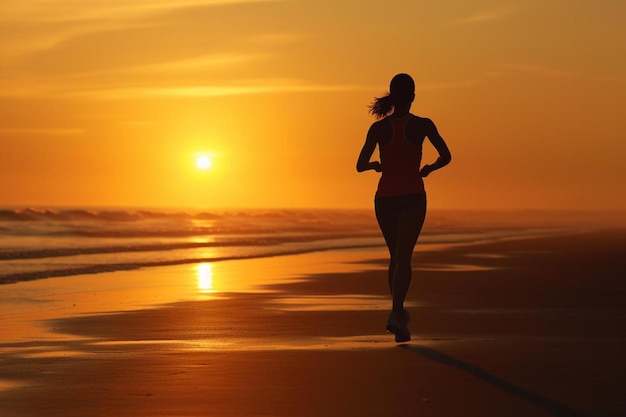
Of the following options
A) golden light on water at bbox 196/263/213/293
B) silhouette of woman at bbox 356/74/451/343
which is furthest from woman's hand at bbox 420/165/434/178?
golden light on water at bbox 196/263/213/293

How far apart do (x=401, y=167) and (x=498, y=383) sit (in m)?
2.86

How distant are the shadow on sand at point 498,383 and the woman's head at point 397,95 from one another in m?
2.04

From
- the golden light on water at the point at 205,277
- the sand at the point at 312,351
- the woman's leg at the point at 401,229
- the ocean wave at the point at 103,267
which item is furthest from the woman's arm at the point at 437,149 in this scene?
the ocean wave at the point at 103,267

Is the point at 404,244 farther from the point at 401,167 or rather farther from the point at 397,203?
the point at 401,167

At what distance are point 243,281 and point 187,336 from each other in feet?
32.8

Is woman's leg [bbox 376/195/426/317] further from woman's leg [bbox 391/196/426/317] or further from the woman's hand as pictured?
the woman's hand

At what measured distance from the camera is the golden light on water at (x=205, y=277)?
19.0m

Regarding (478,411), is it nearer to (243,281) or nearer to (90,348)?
(90,348)

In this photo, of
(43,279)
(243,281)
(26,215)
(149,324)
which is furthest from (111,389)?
(26,215)

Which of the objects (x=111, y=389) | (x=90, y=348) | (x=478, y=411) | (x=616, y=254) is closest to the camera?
(x=478, y=411)

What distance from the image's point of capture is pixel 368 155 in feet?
33.8

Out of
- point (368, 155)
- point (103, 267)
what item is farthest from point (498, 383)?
point (103, 267)

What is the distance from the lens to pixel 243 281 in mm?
21047

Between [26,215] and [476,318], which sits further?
[26,215]
